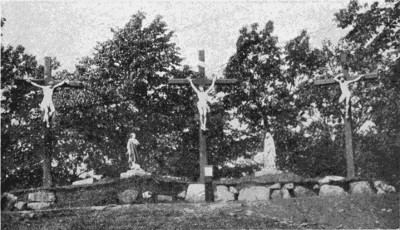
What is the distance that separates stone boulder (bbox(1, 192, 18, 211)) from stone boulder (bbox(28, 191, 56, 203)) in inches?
18.1

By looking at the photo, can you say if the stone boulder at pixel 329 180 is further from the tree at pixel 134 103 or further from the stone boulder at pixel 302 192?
the tree at pixel 134 103

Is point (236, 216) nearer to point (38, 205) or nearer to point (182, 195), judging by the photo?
point (182, 195)

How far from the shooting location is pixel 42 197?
1560 centimetres

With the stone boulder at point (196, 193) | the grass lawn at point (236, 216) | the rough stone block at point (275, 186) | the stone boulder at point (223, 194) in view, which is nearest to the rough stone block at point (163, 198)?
the stone boulder at point (196, 193)

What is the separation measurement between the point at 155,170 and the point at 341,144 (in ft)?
30.5

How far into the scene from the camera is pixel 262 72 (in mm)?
26328

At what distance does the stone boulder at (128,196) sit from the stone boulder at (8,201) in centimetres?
290

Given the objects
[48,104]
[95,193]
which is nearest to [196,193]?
[95,193]

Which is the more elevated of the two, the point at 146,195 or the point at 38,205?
the point at 146,195

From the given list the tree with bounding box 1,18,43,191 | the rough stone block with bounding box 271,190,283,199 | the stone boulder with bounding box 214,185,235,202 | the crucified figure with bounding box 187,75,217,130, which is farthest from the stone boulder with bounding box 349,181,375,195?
the tree with bounding box 1,18,43,191

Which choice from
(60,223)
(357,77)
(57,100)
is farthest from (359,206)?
(57,100)

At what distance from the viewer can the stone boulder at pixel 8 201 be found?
15.5 meters

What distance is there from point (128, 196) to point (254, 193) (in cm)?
356

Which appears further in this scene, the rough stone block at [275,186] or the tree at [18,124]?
the tree at [18,124]
